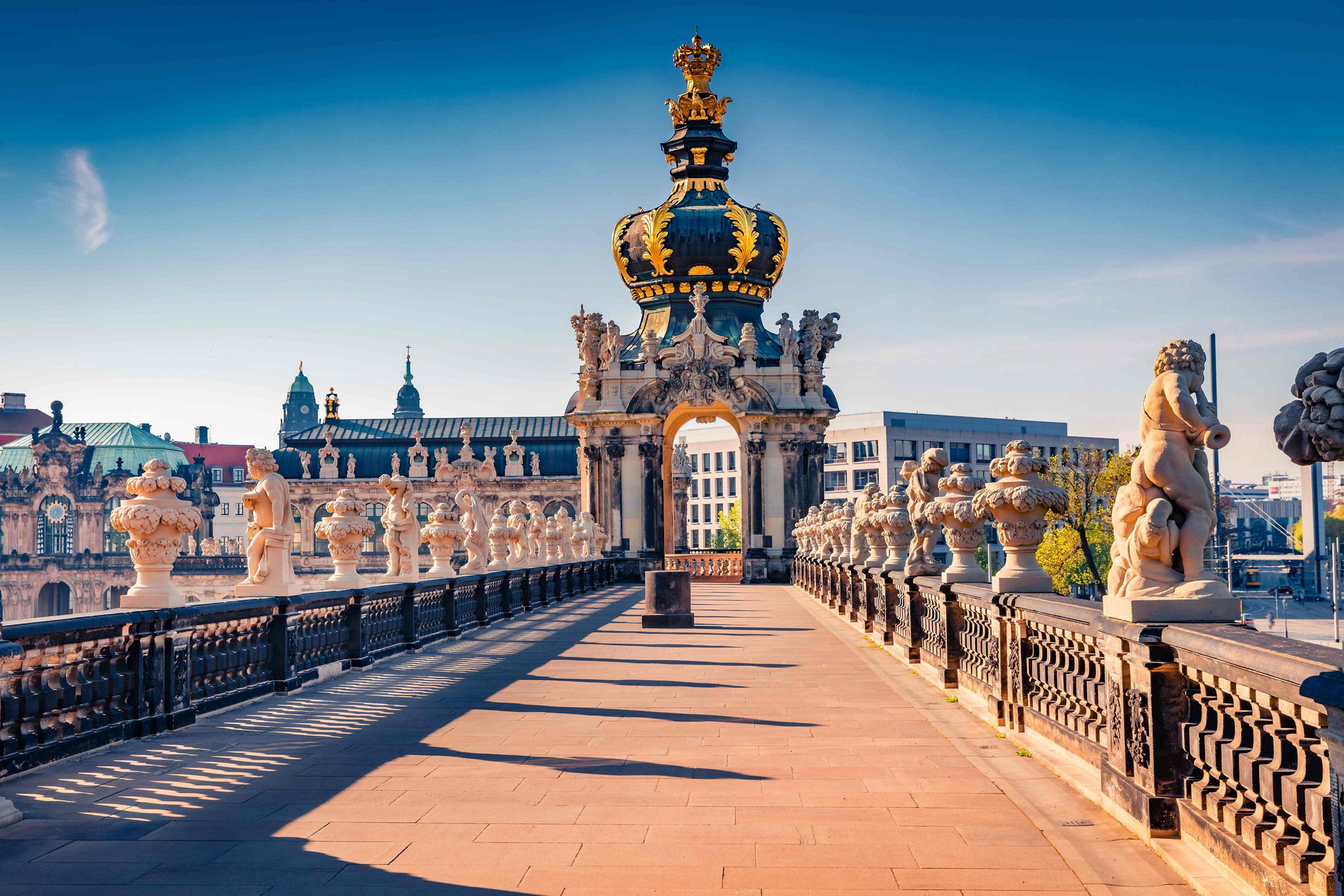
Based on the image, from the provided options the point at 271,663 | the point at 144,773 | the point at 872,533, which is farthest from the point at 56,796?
the point at 872,533

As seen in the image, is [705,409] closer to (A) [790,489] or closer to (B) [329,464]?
(A) [790,489]

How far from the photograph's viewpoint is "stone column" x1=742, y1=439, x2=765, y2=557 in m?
45.4

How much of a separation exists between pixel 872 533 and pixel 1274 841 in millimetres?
15126

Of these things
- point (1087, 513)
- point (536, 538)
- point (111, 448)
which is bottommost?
point (536, 538)

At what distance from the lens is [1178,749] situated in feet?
21.3

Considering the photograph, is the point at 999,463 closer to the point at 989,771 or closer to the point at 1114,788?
the point at 989,771

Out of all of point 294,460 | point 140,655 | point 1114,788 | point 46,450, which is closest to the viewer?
point 1114,788

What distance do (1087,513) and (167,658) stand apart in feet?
162

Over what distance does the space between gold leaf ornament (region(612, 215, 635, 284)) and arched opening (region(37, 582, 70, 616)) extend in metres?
57.1

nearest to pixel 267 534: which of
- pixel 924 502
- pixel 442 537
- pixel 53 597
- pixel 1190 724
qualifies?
pixel 924 502

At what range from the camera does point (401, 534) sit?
1958 centimetres

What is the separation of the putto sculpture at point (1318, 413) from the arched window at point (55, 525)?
328 feet

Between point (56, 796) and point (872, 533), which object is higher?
point (872, 533)

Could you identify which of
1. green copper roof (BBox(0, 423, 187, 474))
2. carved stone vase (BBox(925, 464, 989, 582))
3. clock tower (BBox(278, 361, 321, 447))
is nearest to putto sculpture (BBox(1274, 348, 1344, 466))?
carved stone vase (BBox(925, 464, 989, 582))
